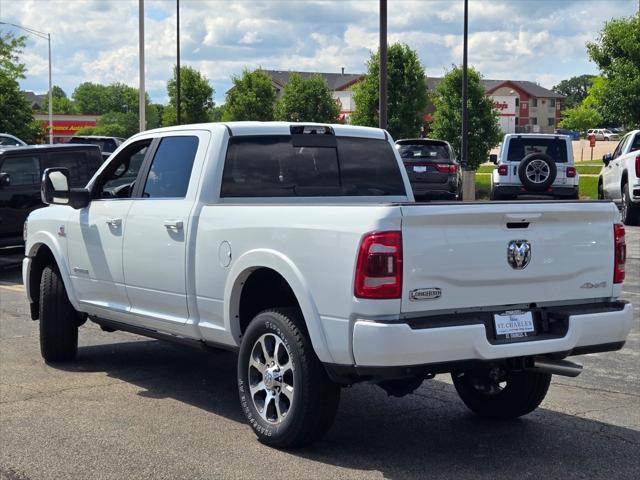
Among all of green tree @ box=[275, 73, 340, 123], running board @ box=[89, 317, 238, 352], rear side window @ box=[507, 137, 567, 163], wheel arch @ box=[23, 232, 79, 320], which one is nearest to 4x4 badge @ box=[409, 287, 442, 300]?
running board @ box=[89, 317, 238, 352]

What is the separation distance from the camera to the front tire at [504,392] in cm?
638

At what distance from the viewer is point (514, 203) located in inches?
214

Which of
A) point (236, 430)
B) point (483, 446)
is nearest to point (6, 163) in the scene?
point (236, 430)

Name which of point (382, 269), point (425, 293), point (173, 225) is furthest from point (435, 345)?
point (173, 225)

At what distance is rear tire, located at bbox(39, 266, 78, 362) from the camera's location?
8.23 m

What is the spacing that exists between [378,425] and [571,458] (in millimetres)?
1295

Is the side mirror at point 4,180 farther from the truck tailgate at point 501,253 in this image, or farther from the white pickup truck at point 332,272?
the truck tailgate at point 501,253

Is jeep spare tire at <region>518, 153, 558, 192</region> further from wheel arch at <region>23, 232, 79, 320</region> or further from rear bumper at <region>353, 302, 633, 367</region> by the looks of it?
rear bumper at <region>353, 302, 633, 367</region>

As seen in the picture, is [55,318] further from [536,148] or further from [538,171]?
[536,148]

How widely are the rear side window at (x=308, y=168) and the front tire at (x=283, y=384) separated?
1265 mm

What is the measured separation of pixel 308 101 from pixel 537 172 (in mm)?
34220

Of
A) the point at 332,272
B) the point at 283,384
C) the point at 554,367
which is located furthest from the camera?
the point at 283,384

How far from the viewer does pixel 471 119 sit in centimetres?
4000

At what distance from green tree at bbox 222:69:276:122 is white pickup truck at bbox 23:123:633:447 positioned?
51.5 metres
